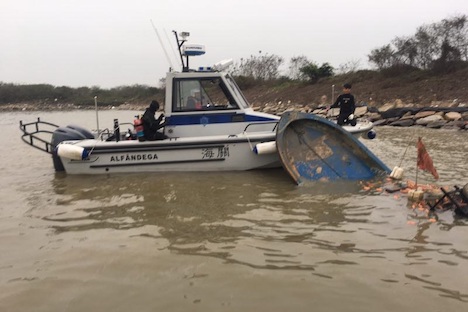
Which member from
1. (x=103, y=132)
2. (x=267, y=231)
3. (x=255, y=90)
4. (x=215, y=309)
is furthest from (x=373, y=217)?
(x=255, y=90)

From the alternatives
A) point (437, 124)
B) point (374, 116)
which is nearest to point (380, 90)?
point (374, 116)

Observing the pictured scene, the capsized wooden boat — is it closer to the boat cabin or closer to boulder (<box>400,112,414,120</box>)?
the boat cabin

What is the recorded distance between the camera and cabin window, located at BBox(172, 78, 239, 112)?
7.75 m

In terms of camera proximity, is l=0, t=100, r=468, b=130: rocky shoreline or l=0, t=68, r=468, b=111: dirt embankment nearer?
l=0, t=100, r=468, b=130: rocky shoreline

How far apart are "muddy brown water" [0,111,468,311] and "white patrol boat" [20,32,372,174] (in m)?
0.81

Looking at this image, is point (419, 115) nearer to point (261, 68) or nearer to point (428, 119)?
point (428, 119)

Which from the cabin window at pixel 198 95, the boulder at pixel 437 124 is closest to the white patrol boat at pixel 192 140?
the cabin window at pixel 198 95

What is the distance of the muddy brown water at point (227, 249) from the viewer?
10.0 ft

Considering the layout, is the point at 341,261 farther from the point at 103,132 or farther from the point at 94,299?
the point at 103,132

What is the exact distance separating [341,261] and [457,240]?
4.44 ft

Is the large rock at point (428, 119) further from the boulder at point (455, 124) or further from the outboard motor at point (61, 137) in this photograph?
the outboard motor at point (61, 137)

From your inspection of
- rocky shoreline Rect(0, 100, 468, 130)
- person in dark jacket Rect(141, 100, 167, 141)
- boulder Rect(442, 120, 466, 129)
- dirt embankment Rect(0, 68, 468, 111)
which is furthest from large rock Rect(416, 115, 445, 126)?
person in dark jacket Rect(141, 100, 167, 141)

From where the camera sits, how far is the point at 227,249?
13.1 ft

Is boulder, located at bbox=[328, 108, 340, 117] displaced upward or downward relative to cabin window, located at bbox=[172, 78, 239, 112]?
downward
